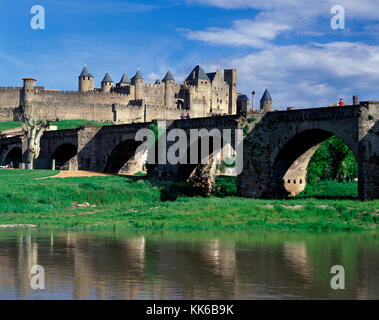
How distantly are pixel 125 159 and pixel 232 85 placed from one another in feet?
293

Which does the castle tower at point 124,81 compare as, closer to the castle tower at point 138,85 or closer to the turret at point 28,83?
the castle tower at point 138,85

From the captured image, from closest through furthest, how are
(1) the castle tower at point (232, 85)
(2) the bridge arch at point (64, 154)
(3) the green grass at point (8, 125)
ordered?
(2) the bridge arch at point (64, 154) → (3) the green grass at point (8, 125) → (1) the castle tower at point (232, 85)

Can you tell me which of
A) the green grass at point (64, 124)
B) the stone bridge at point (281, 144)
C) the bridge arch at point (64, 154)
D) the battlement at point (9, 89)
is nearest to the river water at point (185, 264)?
the stone bridge at point (281, 144)

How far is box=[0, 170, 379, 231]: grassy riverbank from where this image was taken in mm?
31578

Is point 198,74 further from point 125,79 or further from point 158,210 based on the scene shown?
point 158,210

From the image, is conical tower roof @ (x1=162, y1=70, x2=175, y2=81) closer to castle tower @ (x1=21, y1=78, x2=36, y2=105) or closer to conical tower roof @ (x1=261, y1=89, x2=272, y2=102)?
conical tower roof @ (x1=261, y1=89, x2=272, y2=102)

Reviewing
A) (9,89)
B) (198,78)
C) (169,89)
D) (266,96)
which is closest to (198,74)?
(198,78)

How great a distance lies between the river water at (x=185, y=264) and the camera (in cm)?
1589

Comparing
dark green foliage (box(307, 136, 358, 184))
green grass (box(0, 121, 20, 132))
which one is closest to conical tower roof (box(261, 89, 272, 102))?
green grass (box(0, 121, 20, 132))

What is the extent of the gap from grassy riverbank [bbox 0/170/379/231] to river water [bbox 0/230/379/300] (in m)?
3.04

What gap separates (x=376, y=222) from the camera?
32.2 meters

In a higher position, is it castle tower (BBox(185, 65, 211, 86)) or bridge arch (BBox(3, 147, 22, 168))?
castle tower (BBox(185, 65, 211, 86))

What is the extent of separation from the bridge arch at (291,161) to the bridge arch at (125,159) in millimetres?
22275

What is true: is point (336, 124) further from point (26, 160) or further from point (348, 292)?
point (26, 160)
